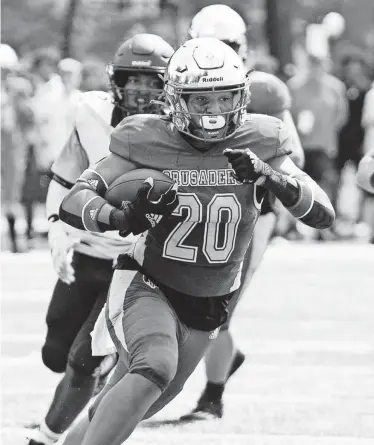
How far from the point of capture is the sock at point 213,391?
6.09 meters

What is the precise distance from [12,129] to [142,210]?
26.4 ft

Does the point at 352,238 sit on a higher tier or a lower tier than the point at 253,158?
lower

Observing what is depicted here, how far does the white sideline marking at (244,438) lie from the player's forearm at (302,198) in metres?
1.32

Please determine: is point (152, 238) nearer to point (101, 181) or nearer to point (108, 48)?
point (101, 181)

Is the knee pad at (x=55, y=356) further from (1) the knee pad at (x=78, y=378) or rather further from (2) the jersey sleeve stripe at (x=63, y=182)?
(2) the jersey sleeve stripe at (x=63, y=182)

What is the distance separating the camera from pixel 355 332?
8227mm

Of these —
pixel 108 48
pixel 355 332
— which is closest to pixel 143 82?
pixel 355 332

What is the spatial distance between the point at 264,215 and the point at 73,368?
4.56 ft

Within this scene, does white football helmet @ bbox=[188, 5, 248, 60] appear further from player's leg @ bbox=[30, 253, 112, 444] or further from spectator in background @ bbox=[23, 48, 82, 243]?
spectator in background @ bbox=[23, 48, 82, 243]

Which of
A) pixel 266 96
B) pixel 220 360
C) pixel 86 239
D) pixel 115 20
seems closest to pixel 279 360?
pixel 220 360

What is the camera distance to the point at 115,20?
2541cm

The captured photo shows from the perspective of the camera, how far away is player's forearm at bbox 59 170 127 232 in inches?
166

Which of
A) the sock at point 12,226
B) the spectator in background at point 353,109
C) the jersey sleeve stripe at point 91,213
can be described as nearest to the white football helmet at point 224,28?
the jersey sleeve stripe at point 91,213

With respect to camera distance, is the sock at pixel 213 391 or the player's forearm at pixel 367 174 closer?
the player's forearm at pixel 367 174
